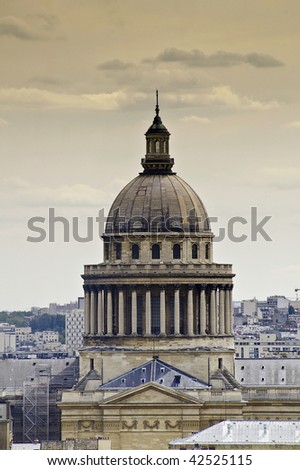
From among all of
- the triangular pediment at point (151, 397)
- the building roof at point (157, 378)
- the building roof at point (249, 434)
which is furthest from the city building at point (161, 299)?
the building roof at point (249, 434)

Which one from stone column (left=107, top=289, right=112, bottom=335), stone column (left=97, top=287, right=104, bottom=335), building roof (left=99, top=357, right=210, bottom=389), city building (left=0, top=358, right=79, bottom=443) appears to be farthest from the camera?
city building (left=0, top=358, right=79, bottom=443)

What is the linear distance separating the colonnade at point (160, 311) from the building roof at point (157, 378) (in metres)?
2.40

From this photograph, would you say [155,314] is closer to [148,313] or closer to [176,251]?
[148,313]

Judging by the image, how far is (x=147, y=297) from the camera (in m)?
176

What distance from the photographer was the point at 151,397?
169750mm

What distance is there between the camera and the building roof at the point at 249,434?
14225 cm

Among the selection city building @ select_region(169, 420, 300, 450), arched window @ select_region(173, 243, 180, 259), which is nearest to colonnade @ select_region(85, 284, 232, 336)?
arched window @ select_region(173, 243, 180, 259)

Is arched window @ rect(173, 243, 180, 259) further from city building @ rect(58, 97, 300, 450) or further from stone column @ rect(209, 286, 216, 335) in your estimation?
stone column @ rect(209, 286, 216, 335)

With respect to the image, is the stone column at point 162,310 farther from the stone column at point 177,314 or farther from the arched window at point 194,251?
the arched window at point 194,251

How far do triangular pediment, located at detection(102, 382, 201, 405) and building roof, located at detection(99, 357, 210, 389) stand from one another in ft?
4.08

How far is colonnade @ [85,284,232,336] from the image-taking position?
176 metres
